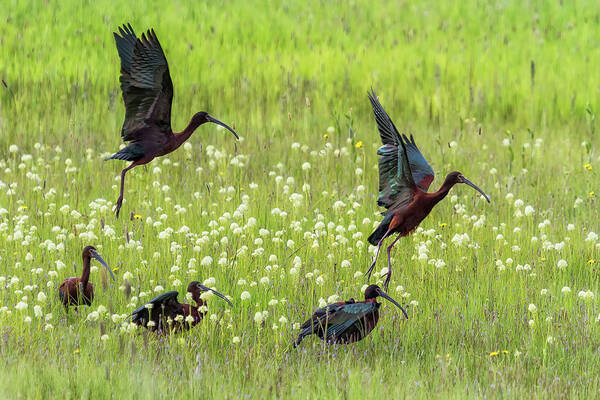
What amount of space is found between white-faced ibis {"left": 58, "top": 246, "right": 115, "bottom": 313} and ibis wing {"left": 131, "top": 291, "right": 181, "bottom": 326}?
1.60 feet

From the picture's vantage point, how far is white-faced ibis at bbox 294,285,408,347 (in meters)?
5.66

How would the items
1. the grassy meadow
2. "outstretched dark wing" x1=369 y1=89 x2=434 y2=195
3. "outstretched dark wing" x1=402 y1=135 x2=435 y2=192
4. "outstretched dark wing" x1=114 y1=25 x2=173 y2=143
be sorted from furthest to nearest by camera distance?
"outstretched dark wing" x1=402 y1=135 x2=435 y2=192, "outstretched dark wing" x1=114 y1=25 x2=173 y2=143, "outstretched dark wing" x1=369 y1=89 x2=434 y2=195, the grassy meadow

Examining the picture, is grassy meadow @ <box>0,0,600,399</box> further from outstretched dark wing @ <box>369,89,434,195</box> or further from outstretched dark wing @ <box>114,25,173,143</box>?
outstretched dark wing @ <box>114,25,173,143</box>

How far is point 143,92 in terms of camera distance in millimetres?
6941

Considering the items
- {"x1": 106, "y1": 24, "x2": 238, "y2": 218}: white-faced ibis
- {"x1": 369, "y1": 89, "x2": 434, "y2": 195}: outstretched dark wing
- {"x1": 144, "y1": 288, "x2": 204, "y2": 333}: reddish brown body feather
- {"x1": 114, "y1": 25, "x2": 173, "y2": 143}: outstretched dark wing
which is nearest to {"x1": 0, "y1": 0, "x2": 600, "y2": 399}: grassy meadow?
{"x1": 144, "y1": 288, "x2": 204, "y2": 333}: reddish brown body feather

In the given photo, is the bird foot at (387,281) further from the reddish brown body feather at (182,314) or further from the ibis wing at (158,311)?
the ibis wing at (158,311)

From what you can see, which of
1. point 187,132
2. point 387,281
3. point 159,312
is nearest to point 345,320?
point 387,281

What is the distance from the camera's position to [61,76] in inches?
Result: 522

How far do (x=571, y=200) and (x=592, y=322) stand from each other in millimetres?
3560

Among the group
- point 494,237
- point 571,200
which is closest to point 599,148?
point 571,200

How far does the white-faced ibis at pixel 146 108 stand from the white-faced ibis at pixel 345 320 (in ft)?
5.78

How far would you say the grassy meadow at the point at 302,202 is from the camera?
18.5 feet

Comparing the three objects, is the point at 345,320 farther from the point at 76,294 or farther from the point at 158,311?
the point at 76,294

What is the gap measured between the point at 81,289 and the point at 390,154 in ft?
7.93
